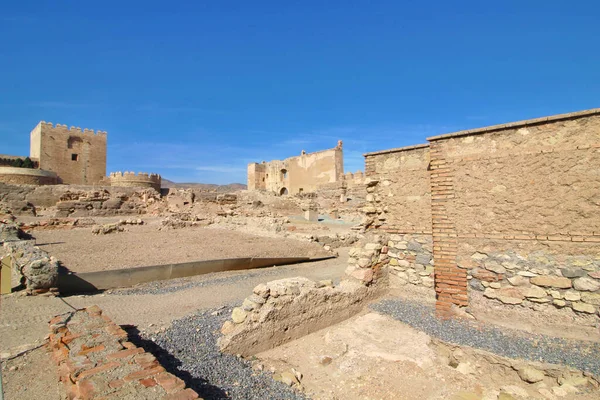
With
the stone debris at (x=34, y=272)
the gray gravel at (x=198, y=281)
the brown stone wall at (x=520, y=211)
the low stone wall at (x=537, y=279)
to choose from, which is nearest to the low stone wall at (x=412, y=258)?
the brown stone wall at (x=520, y=211)

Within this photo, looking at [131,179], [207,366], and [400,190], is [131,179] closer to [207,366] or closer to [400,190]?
[400,190]

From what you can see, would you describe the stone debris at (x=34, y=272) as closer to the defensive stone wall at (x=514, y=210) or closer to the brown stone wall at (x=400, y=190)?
the brown stone wall at (x=400, y=190)

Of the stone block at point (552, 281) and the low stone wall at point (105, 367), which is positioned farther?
the stone block at point (552, 281)

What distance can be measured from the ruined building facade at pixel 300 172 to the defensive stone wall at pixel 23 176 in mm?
22890

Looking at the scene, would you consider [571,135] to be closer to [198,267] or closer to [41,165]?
[198,267]

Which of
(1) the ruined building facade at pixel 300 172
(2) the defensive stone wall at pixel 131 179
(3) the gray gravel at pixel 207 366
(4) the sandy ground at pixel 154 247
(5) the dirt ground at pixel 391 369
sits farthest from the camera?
(1) the ruined building facade at pixel 300 172

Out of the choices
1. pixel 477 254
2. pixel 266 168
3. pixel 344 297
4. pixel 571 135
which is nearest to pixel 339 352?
pixel 344 297

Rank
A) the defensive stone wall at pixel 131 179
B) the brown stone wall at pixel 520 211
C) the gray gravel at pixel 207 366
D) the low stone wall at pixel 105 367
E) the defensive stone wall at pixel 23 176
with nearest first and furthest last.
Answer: the low stone wall at pixel 105 367 → the gray gravel at pixel 207 366 → the brown stone wall at pixel 520 211 → the defensive stone wall at pixel 23 176 → the defensive stone wall at pixel 131 179

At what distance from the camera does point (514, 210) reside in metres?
5.32

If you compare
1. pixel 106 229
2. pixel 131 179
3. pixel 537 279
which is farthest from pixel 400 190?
pixel 131 179

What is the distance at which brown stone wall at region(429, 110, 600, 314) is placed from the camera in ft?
15.7

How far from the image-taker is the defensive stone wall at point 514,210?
4.78 meters

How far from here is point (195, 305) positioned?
255 inches

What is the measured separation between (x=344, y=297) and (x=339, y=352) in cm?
133
